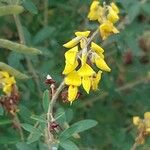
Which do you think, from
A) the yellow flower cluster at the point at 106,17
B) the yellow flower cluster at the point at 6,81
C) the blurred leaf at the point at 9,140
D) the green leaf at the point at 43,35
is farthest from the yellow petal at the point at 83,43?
the green leaf at the point at 43,35

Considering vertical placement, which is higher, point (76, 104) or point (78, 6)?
point (78, 6)

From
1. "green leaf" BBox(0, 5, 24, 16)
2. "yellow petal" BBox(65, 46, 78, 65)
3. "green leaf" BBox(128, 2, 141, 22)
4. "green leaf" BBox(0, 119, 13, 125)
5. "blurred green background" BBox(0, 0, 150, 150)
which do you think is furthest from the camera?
"green leaf" BBox(128, 2, 141, 22)

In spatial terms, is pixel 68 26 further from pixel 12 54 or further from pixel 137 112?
pixel 137 112

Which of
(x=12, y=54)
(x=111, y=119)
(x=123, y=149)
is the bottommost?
(x=123, y=149)

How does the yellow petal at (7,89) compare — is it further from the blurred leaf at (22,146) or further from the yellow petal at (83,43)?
the yellow petal at (83,43)

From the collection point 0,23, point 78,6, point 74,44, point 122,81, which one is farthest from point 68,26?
point 74,44

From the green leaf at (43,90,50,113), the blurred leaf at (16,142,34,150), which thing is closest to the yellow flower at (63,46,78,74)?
the green leaf at (43,90,50,113)

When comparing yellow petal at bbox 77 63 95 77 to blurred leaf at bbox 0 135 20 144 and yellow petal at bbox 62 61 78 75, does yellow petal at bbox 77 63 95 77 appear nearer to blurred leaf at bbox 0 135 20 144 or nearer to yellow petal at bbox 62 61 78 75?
yellow petal at bbox 62 61 78 75
